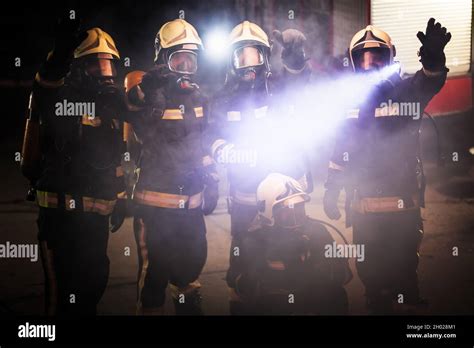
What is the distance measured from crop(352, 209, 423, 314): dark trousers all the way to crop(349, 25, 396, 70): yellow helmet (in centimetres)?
132

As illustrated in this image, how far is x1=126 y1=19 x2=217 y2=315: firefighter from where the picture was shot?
13.4 ft

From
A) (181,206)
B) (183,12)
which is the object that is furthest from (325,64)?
(181,206)

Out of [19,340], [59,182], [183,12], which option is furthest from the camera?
[183,12]

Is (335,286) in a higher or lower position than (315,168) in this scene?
lower

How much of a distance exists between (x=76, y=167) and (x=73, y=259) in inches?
28.6

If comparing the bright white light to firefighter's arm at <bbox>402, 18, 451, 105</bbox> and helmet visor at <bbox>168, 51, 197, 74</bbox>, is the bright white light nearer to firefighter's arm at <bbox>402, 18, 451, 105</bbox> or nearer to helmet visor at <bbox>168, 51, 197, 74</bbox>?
helmet visor at <bbox>168, 51, 197, 74</bbox>

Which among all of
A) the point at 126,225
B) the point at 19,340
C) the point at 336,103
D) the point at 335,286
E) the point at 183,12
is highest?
the point at 183,12

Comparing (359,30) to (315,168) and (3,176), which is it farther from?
(3,176)

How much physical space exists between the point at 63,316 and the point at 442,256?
10.6ft

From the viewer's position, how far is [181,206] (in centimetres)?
412

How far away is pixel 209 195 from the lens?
4230 millimetres

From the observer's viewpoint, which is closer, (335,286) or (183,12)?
(335,286)

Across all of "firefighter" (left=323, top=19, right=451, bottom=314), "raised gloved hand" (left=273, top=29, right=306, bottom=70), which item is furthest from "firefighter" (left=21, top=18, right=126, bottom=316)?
"firefighter" (left=323, top=19, right=451, bottom=314)

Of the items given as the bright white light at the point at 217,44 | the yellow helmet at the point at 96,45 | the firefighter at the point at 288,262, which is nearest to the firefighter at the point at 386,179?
the firefighter at the point at 288,262
